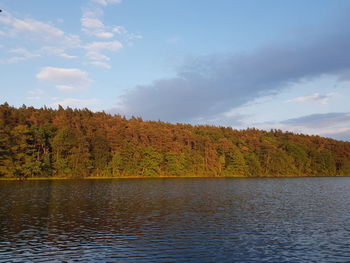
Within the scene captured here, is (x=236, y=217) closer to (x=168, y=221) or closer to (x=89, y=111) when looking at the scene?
(x=168, y=221)

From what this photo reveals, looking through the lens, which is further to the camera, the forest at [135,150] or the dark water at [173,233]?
the forest at [135,150]

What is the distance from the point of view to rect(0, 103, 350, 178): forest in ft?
380

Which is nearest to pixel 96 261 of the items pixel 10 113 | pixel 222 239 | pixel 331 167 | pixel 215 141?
pixel 222 239

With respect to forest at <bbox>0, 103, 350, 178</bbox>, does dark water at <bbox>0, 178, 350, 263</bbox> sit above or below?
below

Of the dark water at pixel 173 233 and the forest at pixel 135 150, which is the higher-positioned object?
the forest at pixel 135 150

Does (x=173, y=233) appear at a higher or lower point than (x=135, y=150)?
lower

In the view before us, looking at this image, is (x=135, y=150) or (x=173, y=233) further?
(x=135, y=150)

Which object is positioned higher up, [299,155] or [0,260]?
[299,155]

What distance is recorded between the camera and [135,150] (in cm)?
13762

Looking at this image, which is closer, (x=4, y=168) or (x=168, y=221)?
(x=168, y=221)

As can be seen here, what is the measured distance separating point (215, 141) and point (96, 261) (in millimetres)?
148437

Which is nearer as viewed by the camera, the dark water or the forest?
the dark water

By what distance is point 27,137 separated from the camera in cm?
11031

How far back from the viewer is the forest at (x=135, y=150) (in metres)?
116
